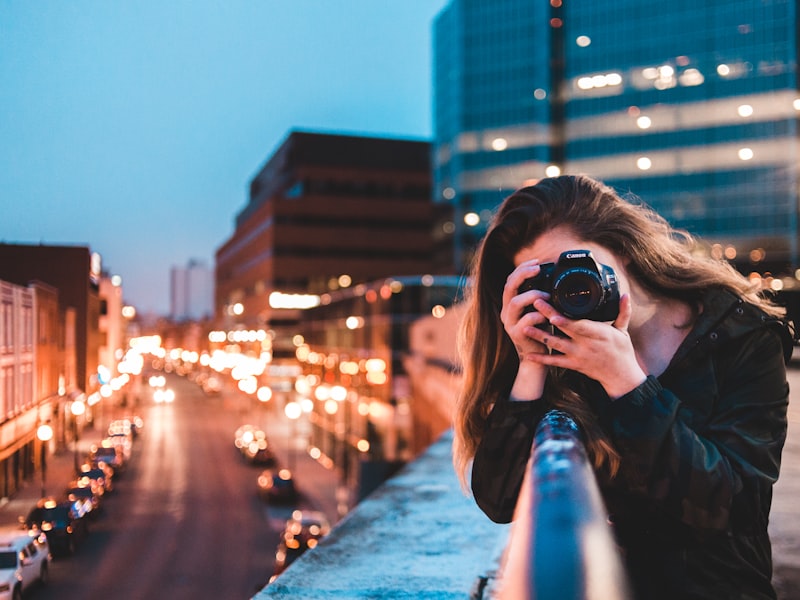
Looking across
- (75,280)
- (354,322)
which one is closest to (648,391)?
(75,280)

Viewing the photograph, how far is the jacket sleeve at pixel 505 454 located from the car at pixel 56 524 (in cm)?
166

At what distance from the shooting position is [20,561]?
2.24 metres

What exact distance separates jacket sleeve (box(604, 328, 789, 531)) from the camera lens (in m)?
0.16

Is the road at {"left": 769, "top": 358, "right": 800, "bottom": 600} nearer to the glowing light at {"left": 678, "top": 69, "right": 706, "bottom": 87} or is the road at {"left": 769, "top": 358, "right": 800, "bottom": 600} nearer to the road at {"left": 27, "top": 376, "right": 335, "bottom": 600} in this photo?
the road at {"left": 27, "top": 376, "right": 335, "bottom": 600}

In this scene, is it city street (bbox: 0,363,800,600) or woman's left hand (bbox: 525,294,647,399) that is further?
city street (bbox: 0,363,800,600)

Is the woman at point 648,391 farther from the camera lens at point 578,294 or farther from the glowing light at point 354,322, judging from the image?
the glowing light at point 354,322

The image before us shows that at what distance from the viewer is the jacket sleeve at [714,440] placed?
118cm

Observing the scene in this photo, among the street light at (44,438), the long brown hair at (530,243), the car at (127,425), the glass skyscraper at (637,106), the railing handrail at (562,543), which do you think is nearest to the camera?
the railing handrail at (562,543)

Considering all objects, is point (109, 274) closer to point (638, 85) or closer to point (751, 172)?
point (751, 172)

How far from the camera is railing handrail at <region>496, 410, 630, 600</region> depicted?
2.04 ft

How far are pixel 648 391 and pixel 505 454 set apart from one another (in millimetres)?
301

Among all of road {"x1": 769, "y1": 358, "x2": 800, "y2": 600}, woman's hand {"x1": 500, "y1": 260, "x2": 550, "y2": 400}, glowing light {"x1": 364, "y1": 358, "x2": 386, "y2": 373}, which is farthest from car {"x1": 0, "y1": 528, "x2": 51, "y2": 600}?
glowing light {"x1": 364, "y1": 358, "x2": 386, "y2": 373}

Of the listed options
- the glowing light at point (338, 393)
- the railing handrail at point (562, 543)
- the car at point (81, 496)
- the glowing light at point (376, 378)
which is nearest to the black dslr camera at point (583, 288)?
the railing handrail at point (562, 543)

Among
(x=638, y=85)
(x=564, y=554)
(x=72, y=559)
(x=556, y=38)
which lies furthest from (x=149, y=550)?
(x=556, y=38)
